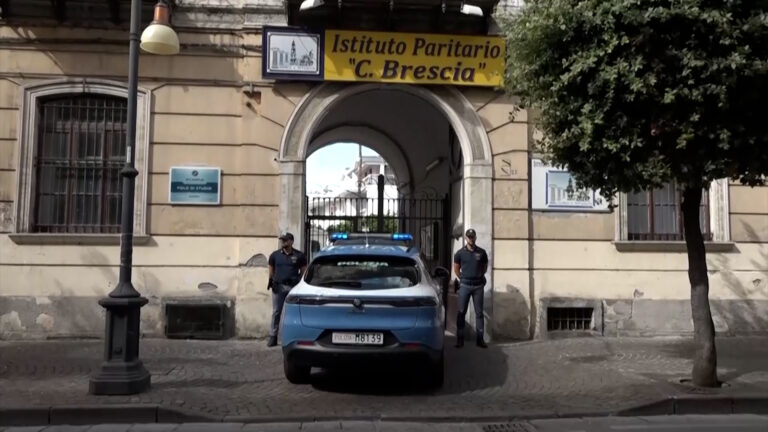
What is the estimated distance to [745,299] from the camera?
1200 cm

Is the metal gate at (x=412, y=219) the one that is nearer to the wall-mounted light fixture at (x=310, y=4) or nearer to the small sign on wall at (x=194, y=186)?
the small sign on wall at (x=194, y=186)

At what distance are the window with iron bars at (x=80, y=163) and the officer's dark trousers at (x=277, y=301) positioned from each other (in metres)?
3.11

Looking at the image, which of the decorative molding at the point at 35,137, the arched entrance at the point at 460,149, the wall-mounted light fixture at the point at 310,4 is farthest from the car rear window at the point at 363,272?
the wall-mounted light fixture at the point at 310,4

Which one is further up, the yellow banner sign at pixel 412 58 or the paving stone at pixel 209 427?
the yellow banner sign at pixel 412 58

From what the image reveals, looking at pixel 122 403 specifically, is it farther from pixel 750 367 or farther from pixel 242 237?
pixel 750 367

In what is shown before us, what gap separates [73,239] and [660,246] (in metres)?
10.2

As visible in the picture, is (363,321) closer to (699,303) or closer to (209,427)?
(209,427)

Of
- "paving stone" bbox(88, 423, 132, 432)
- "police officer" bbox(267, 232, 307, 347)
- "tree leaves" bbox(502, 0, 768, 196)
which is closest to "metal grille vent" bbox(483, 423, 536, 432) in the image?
"tree leaves" bbox(502, 0, 768, 196)

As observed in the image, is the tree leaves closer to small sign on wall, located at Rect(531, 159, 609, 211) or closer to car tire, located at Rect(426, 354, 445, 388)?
car tire, located at Rect(426, 354, 445, 388)

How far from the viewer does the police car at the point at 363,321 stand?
24.3 ft

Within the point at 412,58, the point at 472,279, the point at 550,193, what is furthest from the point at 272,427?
the point at 412,58

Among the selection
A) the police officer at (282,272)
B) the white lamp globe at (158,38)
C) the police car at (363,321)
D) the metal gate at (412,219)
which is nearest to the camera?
the police car at (363,321)

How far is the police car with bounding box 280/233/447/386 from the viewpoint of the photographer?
7406 millimetres

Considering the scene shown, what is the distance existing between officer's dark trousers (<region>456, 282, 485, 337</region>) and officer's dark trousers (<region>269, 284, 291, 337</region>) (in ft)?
9.13
